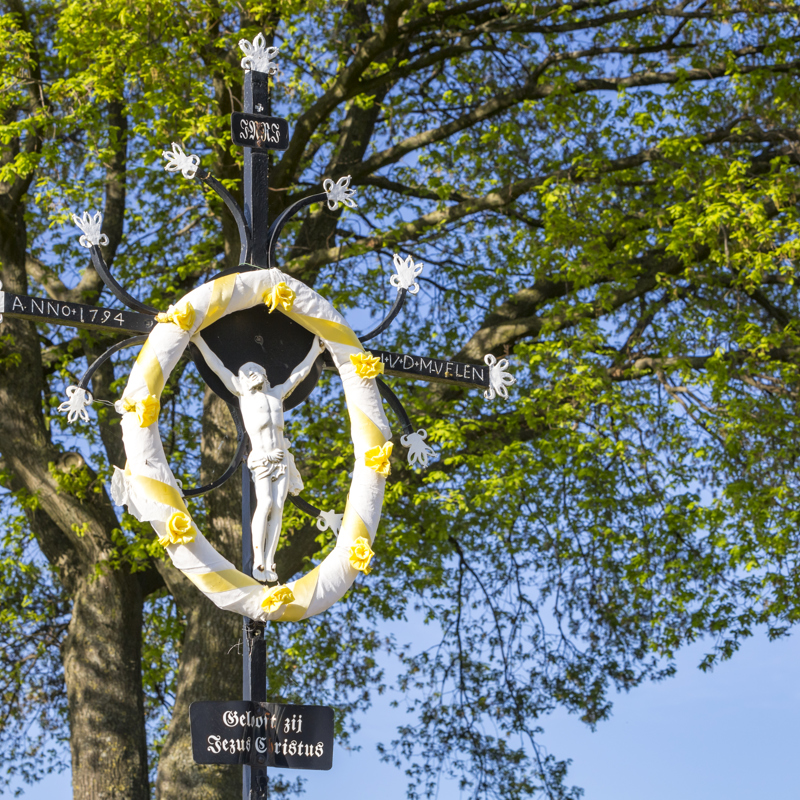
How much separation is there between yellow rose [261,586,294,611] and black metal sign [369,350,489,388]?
52.2 inches

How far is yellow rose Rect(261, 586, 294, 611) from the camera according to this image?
493 centimetres

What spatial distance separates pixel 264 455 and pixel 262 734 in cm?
120

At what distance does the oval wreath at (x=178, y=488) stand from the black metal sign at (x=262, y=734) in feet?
1.33

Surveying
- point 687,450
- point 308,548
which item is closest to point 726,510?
point 687,450

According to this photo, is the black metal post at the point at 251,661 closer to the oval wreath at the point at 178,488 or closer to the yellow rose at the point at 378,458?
the oval wreath at the point at 178,488

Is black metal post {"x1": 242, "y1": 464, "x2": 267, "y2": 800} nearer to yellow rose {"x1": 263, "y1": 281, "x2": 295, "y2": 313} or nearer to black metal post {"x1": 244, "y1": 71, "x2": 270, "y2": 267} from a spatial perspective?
yellow rose {"x1": 263, "y1": 281, "x2": 295, "y2": 313}

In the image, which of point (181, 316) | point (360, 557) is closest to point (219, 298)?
point (181, 316)

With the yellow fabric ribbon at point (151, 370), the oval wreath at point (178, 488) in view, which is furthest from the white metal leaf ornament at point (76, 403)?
the yellow fabric ribbon at point (151, 370)

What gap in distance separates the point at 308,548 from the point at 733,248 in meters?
4.56

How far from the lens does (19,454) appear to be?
1059 centimetres

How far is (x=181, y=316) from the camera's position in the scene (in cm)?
513

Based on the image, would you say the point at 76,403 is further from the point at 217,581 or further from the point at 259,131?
the point at 259,131

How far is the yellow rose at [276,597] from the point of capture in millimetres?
4934

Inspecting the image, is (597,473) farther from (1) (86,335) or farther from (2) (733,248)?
(1) (86,335)
